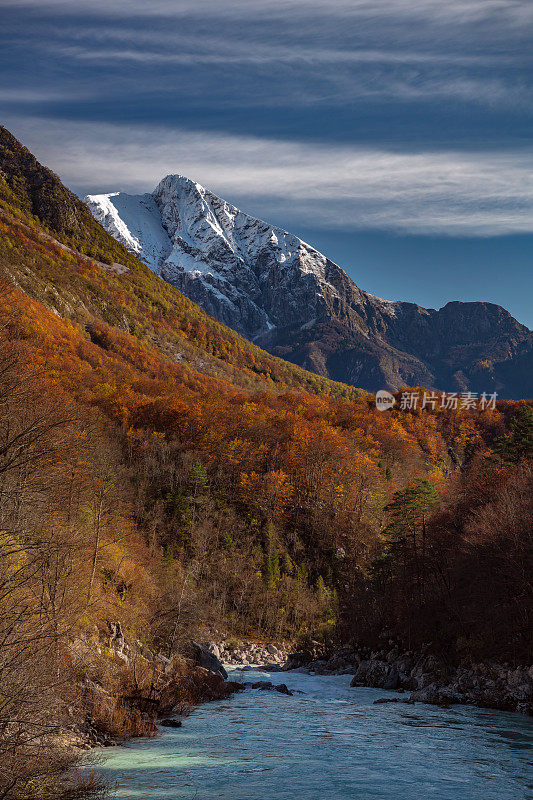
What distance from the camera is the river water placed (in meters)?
17.4

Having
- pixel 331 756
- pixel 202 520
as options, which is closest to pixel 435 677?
pixel 331 756

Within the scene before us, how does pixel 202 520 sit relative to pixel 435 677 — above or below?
above

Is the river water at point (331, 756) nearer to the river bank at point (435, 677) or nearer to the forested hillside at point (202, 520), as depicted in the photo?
the river bank at point (435, 677)

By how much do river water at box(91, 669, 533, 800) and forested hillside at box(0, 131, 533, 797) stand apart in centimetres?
372

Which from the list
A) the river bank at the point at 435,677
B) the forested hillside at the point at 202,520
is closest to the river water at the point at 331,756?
the river bank at the point at 435,677

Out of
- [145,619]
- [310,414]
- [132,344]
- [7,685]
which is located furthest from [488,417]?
[7,685]

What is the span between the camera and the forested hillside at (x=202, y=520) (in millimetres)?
22453

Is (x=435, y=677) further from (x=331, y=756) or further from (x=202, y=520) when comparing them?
(x=202, y=520)

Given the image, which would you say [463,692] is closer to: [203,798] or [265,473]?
[203,798]

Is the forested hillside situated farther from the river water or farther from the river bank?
the river water

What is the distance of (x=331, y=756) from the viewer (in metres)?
21.3

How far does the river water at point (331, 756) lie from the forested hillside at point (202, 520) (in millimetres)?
3716

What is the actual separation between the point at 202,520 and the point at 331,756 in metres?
54.4

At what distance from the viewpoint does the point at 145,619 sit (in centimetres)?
4012
